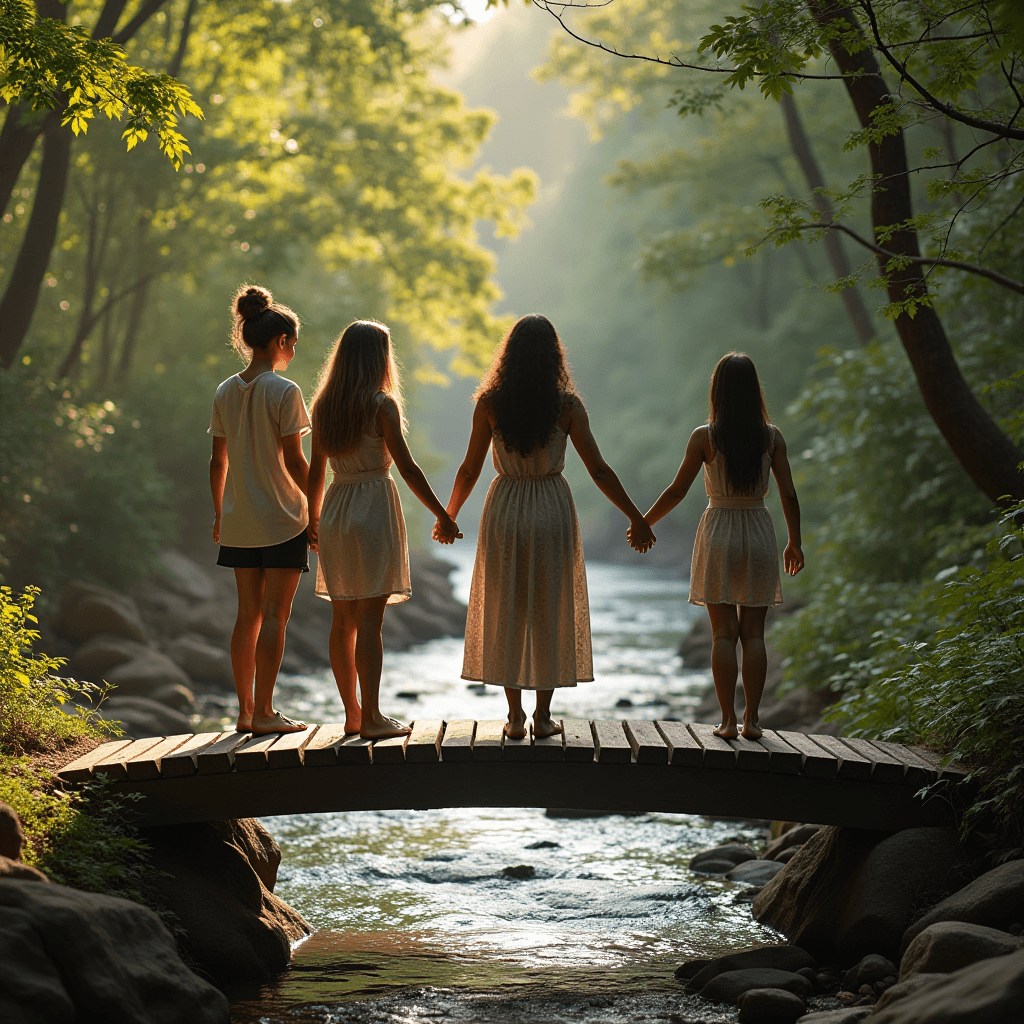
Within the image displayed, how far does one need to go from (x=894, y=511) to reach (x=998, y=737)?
629 cm

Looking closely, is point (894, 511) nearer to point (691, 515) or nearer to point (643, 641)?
point (643, 641)

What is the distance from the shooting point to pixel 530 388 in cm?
545

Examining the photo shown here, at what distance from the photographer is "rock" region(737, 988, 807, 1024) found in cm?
468

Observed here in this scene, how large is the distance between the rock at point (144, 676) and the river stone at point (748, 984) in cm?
833

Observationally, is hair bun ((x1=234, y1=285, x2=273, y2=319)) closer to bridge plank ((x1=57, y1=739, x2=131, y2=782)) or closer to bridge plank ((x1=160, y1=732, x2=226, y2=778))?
bridge plank ((x1=160, y1=732, x2=226, y2=778))

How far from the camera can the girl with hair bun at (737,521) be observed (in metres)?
5.73

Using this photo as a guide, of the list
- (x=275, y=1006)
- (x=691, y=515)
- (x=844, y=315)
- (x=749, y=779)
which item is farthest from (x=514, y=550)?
(x=691, y=515)

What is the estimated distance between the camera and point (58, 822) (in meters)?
5.04

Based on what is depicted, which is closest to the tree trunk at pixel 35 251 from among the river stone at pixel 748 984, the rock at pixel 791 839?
the rock at pixel 791 839

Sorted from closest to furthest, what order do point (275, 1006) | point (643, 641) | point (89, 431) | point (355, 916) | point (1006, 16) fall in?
point (1006, 16) → point (275, 1006) → point (355, 916) → point (89, 431) → point (643, 641)

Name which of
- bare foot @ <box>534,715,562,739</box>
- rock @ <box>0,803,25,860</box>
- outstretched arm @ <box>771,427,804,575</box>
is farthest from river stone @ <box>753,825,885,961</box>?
rock @ <box>0,803,25,860</box>

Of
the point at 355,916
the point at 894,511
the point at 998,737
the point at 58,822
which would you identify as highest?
the point at 894,511

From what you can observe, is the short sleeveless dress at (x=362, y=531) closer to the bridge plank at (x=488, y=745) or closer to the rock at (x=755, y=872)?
the bridge plank at (x=488, y=745)

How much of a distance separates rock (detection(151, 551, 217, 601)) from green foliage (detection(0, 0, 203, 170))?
399 inches
